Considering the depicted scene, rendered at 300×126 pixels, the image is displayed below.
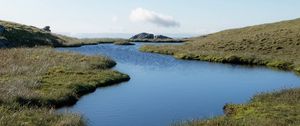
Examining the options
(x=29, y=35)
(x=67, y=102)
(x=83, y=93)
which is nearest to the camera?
(x=67, y=102)

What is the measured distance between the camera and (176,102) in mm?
37844

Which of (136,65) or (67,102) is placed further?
(136,65)

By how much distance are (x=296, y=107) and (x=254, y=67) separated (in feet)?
124

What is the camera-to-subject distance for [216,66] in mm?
69188

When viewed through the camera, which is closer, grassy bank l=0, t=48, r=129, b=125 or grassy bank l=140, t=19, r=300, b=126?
grassy bank l=0, t=48, r=129, b=125

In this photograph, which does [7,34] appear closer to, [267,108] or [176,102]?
[176,102]

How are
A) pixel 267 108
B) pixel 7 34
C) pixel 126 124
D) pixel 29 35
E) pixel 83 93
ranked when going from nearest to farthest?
pixel 126 124 → pixel 267 108 → pixel 83 93 → pixel 7 34 → pixel 29 35

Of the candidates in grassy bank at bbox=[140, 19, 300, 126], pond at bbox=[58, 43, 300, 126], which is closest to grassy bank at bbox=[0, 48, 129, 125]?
pond at bbox=[58, 43, 300, 126]

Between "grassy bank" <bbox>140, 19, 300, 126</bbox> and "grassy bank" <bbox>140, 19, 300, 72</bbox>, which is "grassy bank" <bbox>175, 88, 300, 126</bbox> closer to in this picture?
"grassy bank" <bbox>140, 19, 300, 126</bbox>

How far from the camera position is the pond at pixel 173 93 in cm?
3206

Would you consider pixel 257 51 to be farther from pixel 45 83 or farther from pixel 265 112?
pixel 265 112

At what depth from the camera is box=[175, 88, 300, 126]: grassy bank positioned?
26312mm

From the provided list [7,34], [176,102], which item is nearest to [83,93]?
[176,102]

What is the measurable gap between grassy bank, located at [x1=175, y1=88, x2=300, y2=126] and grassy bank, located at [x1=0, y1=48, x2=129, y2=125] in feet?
27.4
